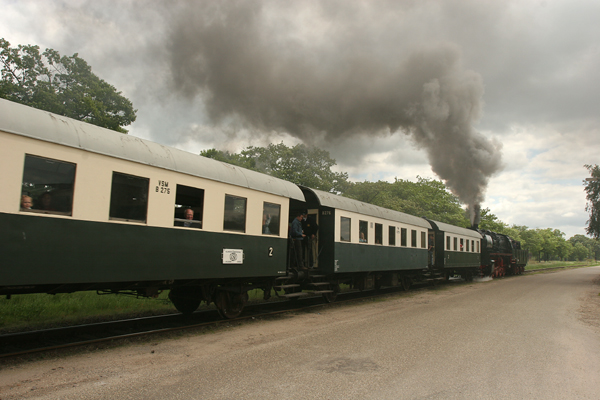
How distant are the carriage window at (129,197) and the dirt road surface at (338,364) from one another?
2.22 m

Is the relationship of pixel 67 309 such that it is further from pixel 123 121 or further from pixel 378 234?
pixel 123 121

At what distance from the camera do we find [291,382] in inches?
196

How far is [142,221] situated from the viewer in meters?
6.45

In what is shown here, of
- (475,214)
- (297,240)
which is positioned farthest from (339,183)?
(297,240)

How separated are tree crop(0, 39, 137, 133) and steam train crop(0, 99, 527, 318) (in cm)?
1589

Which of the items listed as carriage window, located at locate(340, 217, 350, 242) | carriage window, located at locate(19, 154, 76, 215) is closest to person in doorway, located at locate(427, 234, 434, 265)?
carriage window, located at locate(340, 217, 350, 242)

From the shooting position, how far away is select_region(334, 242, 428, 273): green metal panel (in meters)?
11.7

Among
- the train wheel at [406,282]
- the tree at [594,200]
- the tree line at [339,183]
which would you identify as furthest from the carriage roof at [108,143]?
the tree at [594,200]

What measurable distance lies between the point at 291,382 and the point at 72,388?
105 inches

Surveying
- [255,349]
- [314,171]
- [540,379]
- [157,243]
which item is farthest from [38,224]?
[314,171]

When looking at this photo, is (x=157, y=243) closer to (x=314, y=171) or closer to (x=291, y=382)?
(x=291, y=382)

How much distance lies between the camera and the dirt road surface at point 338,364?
4664mm

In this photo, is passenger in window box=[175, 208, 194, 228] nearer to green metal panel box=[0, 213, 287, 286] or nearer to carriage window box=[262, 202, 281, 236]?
green metal panel box=[0, 213, 287, 286]

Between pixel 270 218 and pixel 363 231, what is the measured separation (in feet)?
15.6
